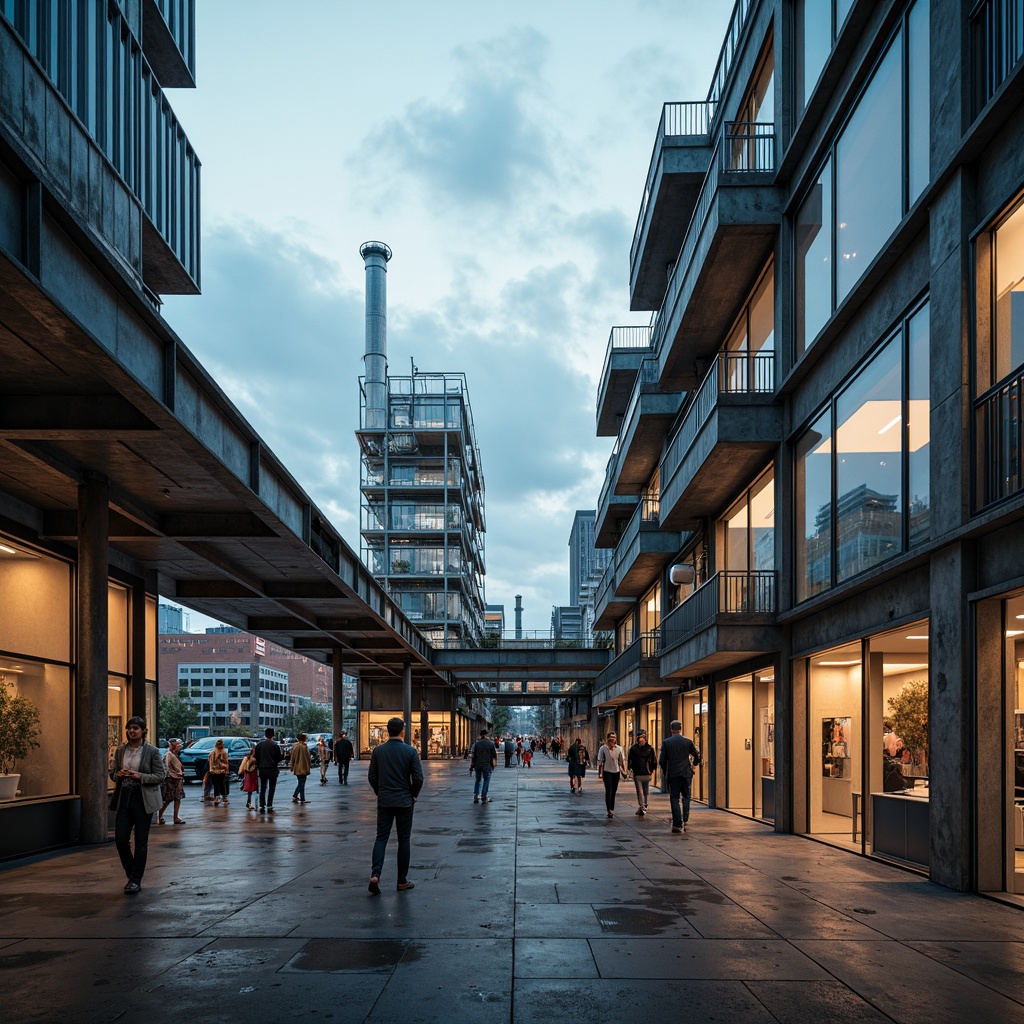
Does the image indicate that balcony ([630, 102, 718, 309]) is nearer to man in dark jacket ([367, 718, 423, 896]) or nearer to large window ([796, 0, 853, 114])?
large window ([796, 0, 853, 114])

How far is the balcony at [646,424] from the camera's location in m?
29.7

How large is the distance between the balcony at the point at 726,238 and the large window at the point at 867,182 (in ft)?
3.43

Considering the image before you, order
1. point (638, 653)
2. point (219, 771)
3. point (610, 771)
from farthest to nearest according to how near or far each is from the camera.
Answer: point (638, 653) → point (219, 771) → point (610, 771)

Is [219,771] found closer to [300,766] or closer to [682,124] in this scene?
[300,766]

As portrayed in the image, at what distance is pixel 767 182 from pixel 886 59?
15.9ft

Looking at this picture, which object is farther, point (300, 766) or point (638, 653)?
point (638, 653)

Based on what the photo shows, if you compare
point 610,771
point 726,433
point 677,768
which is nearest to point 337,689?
point 610,771

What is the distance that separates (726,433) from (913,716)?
6765mm

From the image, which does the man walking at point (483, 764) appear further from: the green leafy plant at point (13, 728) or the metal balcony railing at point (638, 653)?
the green leafy plant at point (13, 728)

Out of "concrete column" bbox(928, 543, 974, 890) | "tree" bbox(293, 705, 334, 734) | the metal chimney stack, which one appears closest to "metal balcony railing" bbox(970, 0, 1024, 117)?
"concrete column" bbox(928, 543, 974, 890)

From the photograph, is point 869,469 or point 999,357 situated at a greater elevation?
point 999,357

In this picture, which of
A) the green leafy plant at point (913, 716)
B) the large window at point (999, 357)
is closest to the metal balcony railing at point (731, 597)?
the green leafy plant at point (913, 716)

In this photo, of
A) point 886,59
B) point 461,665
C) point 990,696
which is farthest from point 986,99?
point 461,665

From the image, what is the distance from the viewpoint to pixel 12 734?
14.8 meters
